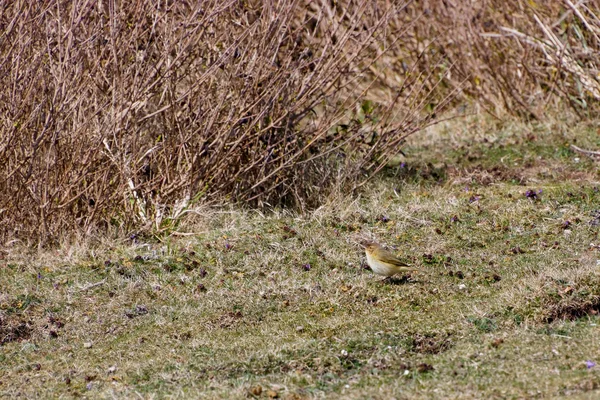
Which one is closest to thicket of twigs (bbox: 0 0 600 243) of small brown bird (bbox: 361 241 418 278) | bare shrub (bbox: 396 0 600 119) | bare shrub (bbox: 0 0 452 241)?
bare shrub (bbox: 0 0 452 241)

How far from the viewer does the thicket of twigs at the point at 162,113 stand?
676 centimetres

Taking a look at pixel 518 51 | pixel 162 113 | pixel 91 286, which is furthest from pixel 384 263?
pixel 518 51

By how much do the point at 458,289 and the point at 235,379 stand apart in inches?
68.8

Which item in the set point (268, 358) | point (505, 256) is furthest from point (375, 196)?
point (268, 358)

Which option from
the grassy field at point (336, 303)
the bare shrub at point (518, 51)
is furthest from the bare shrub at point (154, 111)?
the bare shrub at point (518, 51)

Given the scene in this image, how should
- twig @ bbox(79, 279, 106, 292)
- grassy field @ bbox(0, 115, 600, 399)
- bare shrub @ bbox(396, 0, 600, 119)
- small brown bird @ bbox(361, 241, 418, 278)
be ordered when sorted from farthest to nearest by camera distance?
1. bare shrub @ bbox(396, 0, 600, 119)
2. twig @ bbox(79, 279, 106, 292)
3. small brown bird @ bbox(361, 241, 418, 278)
4. grassy field @ bbox(0, 115, 600, 399)

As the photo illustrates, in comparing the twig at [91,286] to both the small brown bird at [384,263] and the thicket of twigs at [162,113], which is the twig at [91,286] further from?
the small brown bird at [384,263]

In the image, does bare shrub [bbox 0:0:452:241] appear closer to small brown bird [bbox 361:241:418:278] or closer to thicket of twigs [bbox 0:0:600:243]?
thicket of twigs [bbox 0:0:600:243]

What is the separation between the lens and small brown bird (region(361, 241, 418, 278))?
19.7 ft

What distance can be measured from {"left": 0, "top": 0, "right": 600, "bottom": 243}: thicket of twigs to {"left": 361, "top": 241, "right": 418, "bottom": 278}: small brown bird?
161 centimetres

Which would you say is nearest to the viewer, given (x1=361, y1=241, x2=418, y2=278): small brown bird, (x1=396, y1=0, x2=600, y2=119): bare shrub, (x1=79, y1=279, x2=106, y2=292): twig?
(x1=361, y1=241, x2=418, y2=278): small brown bird

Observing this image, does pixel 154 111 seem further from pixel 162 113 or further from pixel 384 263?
pixel 384 263

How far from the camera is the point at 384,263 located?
602 centimetres

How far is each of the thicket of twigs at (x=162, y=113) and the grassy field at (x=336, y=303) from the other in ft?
0.90
